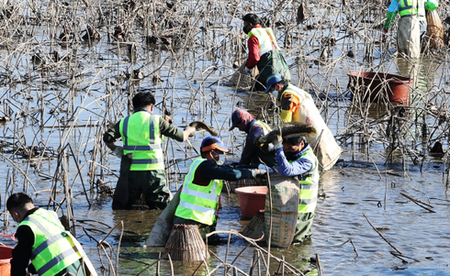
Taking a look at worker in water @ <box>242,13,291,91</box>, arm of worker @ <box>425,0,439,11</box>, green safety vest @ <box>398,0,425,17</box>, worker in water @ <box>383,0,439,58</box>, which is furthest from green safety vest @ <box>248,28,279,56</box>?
arm of worker @ <box>425,0,439,11</box>

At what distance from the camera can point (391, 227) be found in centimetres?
780

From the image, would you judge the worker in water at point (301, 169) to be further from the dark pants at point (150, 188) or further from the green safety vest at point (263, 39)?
the green safety vest at point (263, 39)

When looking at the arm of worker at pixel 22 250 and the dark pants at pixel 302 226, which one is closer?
the arm of worker at pixel 22 250

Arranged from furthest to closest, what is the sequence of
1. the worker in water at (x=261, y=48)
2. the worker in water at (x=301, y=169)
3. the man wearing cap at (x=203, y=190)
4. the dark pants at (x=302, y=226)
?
the worker in water at (x=261, y=48) → the dark pants at (x=302, y=226) → the man wearing cap at (x=203, y=190) → the worker in water at (x=301, y=169)

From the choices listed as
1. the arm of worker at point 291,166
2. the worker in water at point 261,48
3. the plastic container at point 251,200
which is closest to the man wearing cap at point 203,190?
the arm of worker at point 291,166

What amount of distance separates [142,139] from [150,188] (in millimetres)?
566

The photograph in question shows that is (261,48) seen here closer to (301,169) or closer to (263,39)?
(263,39)

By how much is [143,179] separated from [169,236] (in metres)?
1.34

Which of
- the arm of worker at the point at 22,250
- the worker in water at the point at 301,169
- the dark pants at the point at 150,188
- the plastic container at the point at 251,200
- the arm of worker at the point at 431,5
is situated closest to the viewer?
the arm of worker at the point at 22,250

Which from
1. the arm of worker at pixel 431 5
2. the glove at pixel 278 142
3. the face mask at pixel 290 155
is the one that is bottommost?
the face mask at pixel 290 155

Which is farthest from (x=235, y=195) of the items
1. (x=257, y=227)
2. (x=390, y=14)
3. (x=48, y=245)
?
(x=390, y=14)

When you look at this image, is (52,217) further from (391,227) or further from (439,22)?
(439,22)

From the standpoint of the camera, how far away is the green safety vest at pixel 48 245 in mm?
4836

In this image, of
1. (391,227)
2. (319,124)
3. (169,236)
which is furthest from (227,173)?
(319,124)
